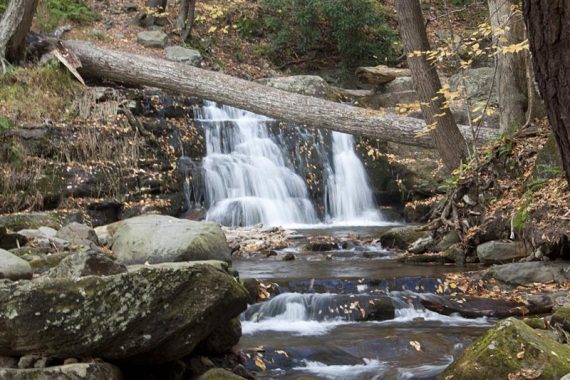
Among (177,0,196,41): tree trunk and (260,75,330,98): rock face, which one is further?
(177,0,196,41): tree trunk

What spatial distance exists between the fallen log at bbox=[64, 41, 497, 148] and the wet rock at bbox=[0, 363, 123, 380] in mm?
8328

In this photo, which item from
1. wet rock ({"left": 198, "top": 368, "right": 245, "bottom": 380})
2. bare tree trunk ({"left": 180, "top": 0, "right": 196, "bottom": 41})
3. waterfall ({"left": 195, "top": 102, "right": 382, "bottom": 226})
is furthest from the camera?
bare tree trunk ({"left": 180, "top": 0, "right": 196, "bottom": 41})

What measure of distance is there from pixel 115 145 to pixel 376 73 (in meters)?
8.89

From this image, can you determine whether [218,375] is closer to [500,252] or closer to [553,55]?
[553,55]

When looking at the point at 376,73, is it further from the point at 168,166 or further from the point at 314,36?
the point at 168,166

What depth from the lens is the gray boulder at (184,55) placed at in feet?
58.5

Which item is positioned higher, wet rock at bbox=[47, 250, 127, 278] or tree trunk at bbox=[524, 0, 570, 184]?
tree trunk at bbox=[524, 0, 570, 184]

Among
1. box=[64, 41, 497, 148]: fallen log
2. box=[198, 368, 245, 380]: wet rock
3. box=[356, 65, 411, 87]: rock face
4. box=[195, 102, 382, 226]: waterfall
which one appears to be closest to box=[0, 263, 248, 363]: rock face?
box=[198, 368, 245, 380]: wet rock

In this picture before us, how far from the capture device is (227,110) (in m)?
15.9

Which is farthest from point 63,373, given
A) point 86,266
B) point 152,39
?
point 152,39

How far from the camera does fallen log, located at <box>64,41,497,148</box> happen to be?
12.4 metres

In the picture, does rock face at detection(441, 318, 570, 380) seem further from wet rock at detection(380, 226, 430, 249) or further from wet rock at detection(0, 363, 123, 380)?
wet rock at detection(380, 226, 430, 249)

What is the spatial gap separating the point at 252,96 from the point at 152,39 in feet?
22.2

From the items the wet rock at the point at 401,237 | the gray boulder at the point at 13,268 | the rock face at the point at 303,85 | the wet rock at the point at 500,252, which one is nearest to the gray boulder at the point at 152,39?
the rock face at the point at 303,85
